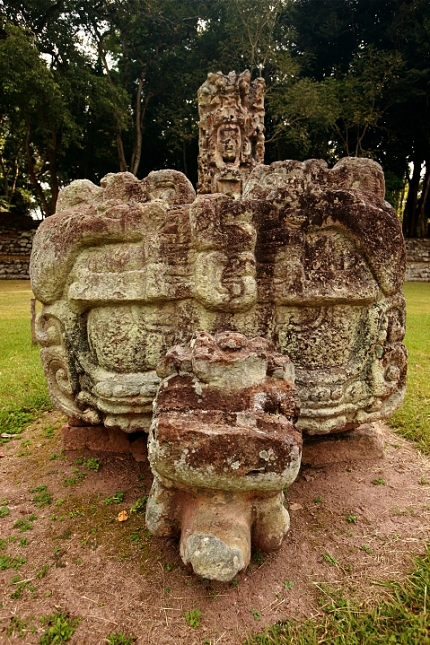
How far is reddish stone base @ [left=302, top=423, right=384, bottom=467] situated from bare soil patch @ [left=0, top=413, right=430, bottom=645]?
2.3 inches

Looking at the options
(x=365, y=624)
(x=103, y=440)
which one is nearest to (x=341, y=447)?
(x=365, y=624)

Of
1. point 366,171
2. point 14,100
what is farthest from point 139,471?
point 14,100

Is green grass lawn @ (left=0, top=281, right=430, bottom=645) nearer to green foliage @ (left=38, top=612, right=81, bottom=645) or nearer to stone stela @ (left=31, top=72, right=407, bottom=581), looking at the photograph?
green foliage @ (left=38, top=612, right=81, bottom=645)

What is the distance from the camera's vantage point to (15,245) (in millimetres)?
16438

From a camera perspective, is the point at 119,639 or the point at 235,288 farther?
the point at 235,288

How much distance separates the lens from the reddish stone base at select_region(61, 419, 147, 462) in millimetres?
2650

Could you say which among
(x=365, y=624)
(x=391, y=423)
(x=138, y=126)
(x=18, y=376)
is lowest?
(x=18, y=376)

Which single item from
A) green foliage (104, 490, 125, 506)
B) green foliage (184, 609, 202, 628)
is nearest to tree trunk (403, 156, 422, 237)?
green foliage (104, 490, 125, 506)

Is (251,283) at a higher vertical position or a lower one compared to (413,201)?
lower

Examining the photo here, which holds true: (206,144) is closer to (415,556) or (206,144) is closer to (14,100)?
(415,556)

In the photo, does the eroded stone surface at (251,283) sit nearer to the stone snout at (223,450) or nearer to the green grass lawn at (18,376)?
the stone snout at (223,450)

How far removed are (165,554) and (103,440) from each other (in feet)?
3.41

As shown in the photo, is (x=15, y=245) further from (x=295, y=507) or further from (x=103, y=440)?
(x=295, y=507)

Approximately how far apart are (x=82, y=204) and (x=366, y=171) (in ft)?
5.29
